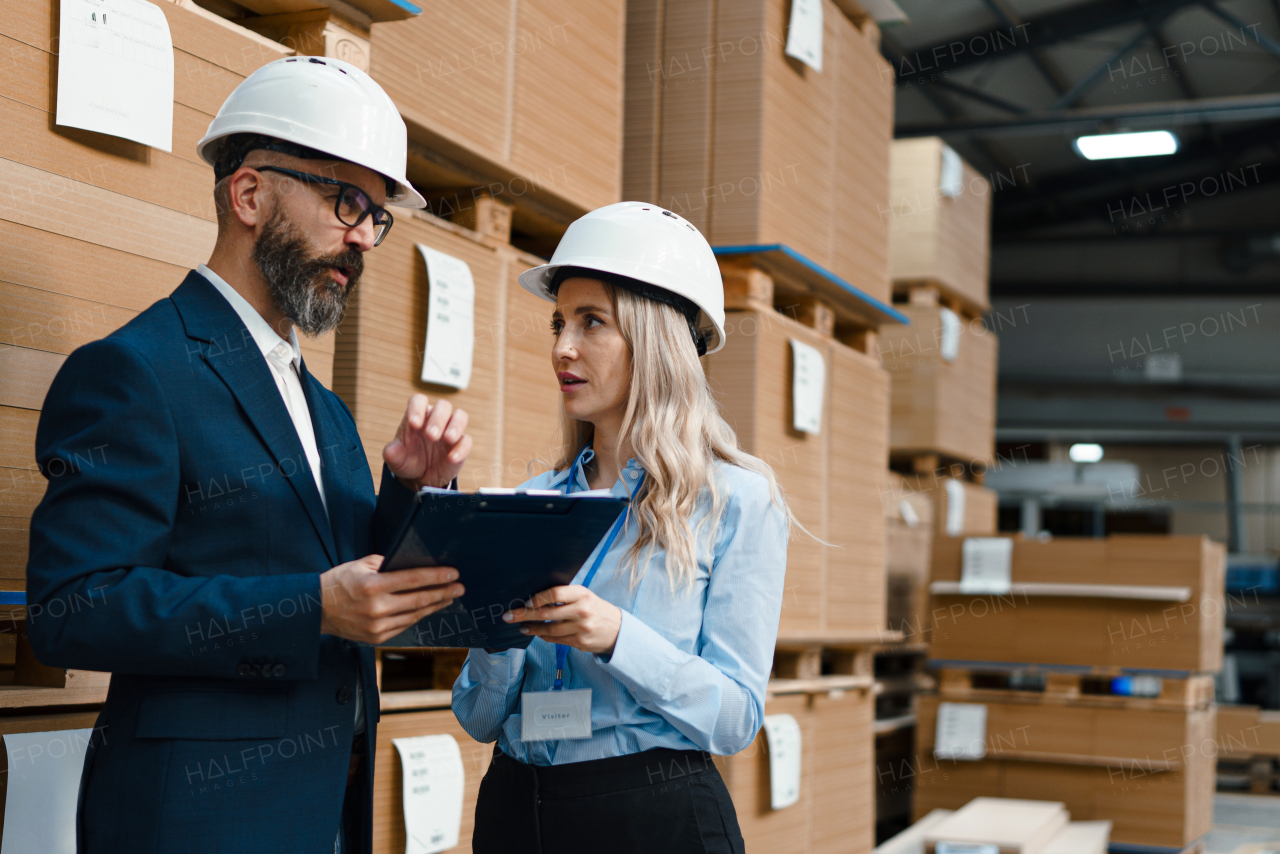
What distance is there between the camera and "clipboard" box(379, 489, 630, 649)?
1378mm

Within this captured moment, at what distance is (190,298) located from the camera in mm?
1673

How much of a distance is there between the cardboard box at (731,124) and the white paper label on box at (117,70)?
197 centimetres

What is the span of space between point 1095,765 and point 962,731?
598 millimetres

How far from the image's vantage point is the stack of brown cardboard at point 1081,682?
5164mm

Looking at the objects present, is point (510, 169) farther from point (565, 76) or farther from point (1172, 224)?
point (1172, 224)

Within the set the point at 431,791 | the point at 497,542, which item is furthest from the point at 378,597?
the point at 431,791

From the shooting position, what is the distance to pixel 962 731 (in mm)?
5461

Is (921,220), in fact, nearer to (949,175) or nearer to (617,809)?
(949,175)

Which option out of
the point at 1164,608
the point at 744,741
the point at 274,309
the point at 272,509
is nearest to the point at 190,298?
the point at 274,309

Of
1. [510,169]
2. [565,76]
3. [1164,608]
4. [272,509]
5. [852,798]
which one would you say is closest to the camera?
[272,509]

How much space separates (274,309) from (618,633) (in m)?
0.71

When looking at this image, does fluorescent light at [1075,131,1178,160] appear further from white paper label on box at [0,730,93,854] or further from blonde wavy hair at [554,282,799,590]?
white paper label on box at [0,730,93,854]

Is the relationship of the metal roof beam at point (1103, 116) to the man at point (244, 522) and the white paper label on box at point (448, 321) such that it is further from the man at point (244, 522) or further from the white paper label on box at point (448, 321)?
the man at point (244, 522)

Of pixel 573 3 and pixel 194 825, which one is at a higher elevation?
pixel 573 3
